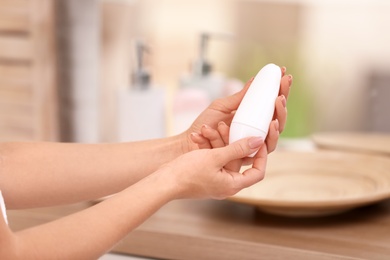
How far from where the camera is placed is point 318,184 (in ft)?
3.77

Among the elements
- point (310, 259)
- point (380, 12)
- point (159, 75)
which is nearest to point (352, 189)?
point (310, 259)

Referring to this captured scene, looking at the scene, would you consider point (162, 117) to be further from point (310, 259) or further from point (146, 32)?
point (310, 259)

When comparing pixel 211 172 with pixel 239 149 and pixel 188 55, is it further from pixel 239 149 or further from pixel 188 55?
pixel 188 55

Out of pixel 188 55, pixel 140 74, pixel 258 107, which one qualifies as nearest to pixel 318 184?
pixel 258 107

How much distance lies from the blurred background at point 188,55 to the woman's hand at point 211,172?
0.70m

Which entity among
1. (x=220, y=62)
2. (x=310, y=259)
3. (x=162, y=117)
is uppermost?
(x=220, y=62)

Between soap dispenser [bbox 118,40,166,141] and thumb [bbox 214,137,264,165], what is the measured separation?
65cm

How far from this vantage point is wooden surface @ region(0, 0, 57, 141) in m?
1.56

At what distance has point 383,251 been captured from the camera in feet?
2.91

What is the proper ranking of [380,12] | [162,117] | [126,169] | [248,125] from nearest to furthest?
[248,125], [126,169], [162,117], [380,12]

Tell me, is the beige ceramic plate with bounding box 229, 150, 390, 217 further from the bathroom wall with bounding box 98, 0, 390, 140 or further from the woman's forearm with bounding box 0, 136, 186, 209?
the bathroom wall with bounding box 98, 0, 390, 140

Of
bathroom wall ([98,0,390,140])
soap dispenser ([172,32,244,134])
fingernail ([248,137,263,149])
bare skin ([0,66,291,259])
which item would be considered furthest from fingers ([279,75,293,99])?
bathroom wall ([98,0,390,140])

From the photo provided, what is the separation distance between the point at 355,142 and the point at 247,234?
0.58m

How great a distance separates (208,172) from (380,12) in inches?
37.2
